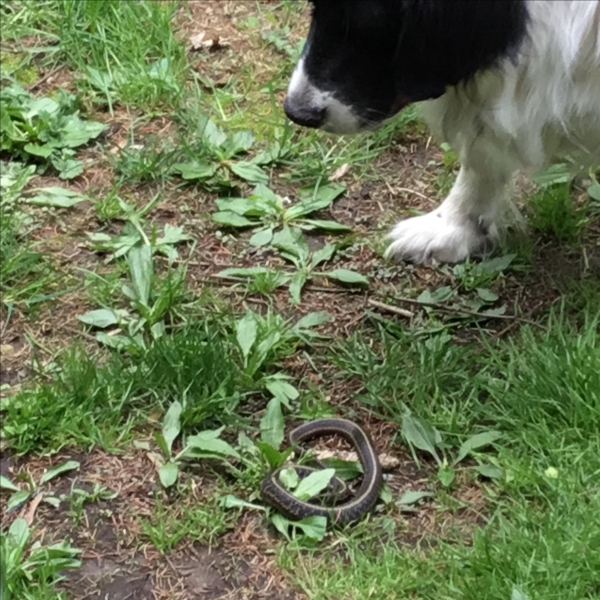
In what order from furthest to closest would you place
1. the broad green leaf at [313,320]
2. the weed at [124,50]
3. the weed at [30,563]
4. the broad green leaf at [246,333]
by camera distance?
the weed at [124,50]
the broad green leaf at [313,320]
the broad green leaf at [246,333]
the weed at [30,563]

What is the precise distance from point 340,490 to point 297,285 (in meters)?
0.66

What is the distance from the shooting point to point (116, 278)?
101 inches

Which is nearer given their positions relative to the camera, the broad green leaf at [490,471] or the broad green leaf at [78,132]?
the broad green leaf at [490,471]

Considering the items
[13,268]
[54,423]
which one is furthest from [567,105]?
[13,268]

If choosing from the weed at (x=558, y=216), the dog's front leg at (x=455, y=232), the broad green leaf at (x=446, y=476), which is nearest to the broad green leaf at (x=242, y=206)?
the dog's front leg at (x=455, y=232)

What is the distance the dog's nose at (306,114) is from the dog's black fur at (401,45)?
54 mm

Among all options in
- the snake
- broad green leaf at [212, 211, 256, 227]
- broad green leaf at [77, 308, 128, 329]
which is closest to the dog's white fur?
broad green leaf at [212, 211, 256, 227]

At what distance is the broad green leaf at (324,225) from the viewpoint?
107 inches

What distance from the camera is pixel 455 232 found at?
8.45ft

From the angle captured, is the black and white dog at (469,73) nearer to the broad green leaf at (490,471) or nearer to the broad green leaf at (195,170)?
the broad green leaf at (490,471)

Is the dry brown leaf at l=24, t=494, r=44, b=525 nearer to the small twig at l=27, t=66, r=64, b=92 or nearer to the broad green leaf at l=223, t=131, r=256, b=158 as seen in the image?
the broad green leaf at l=223, t=131, r=256, b=158

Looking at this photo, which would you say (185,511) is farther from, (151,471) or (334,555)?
(334,555)

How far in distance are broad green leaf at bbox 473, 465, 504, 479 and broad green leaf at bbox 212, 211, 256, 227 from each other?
1006mm

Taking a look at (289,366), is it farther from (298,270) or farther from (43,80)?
(43,80)
